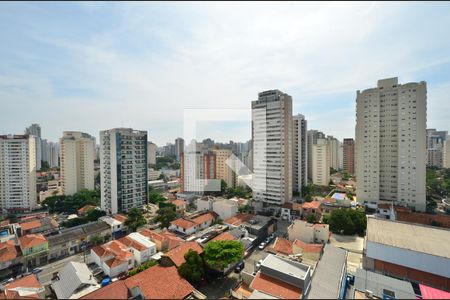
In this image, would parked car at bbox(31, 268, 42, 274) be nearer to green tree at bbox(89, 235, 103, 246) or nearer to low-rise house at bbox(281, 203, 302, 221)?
green tree at bbox(89, 235, 103, 246)

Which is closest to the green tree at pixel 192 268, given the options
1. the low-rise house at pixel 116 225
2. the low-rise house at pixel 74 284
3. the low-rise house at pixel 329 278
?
the low-rise house at pixel 74 284

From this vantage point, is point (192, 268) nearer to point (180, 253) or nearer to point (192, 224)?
point (180, 253)

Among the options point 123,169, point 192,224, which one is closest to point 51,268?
point 192,224

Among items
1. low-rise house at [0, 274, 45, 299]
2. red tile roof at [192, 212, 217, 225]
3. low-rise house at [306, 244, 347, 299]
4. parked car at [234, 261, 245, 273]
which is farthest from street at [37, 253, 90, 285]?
low-rise house at [306, 244, 347, 299]

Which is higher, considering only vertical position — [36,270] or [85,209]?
[85,209]

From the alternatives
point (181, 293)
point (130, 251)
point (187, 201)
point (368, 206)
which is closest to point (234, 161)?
point (187, 201)

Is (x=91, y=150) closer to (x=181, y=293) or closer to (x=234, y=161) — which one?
(x=234, y=161)
